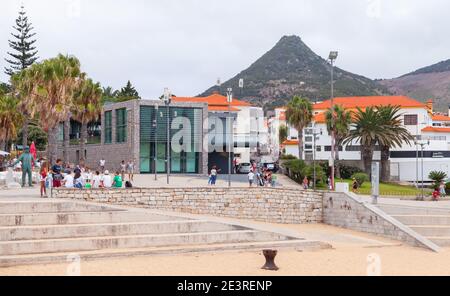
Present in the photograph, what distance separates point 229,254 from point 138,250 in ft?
9.65

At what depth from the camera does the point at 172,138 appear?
43.4 m

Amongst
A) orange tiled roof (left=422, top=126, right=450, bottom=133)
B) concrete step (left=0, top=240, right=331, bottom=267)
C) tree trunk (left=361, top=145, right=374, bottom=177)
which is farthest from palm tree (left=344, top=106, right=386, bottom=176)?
concrete step (left=0, top=240, right=331, bottom=267)

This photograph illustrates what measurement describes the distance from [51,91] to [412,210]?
21500mm

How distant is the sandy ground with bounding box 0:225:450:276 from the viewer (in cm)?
1502

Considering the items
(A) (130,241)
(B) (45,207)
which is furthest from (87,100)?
(A) (130,241)

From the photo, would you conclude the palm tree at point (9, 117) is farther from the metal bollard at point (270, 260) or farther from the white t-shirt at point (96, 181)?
the metal bollard at point (270, 260)

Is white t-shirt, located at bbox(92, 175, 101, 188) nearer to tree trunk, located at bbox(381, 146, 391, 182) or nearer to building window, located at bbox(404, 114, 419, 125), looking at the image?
tree trunk, located at bbox(381, 146, 391, 182)

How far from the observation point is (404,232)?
73.6 feet

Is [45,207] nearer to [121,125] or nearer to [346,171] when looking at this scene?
[121,125]

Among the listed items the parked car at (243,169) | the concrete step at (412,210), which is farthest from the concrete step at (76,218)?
the parked car at (243,169)

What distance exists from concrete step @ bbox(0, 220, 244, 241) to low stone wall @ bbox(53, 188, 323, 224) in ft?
12.0
